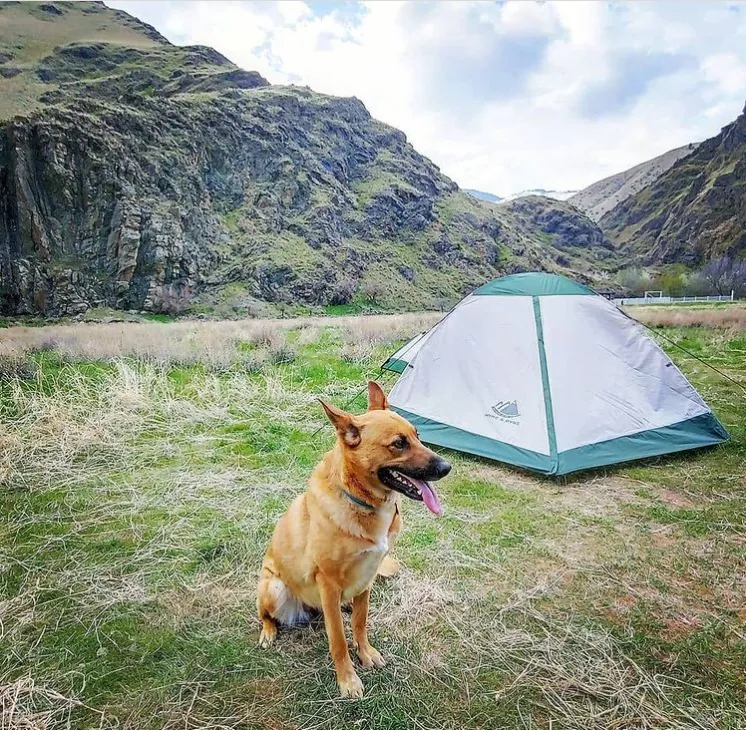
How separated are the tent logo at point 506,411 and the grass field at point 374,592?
59 cm

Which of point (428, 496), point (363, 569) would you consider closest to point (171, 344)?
point (363, 569)

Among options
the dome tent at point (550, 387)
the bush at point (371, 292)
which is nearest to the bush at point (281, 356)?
the dome tent at point (550, 387)

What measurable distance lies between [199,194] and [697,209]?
103 m

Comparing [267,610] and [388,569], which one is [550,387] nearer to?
[388,569]

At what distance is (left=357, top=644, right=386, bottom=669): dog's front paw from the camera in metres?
2.55

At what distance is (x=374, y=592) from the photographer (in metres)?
3.23

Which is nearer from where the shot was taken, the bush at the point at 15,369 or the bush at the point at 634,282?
the bush at the point at 15,369

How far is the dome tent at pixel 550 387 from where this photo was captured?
17.2 feet

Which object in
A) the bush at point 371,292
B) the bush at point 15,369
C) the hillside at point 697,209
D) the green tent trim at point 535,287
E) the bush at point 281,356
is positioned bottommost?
the bush at point 281,356

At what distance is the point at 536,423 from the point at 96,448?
548 centimetres

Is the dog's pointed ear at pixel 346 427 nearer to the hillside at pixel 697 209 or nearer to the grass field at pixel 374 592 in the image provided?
the grass field at pixel 374 592

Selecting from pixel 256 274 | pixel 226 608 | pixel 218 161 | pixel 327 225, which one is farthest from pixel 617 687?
pixel 218 161

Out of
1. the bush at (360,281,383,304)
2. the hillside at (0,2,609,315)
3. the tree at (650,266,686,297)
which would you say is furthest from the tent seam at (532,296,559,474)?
the tree at (650,266,686,297)

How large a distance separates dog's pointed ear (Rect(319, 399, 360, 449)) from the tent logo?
3.54 m
